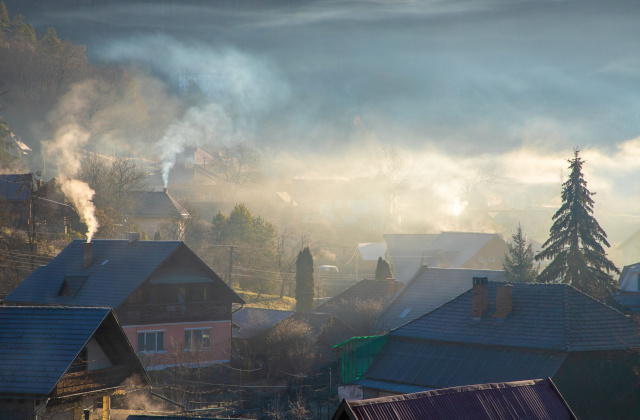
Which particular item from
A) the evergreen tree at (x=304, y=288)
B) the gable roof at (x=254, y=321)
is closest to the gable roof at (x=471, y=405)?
the gable roof at (x=254, y=321)

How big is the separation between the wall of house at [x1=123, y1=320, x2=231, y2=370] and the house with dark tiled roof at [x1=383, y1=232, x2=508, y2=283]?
24.7 metres

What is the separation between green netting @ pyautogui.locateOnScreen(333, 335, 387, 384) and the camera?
2892 cm

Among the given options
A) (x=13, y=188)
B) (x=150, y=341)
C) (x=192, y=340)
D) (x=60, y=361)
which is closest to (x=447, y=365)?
(x=192, y=340)

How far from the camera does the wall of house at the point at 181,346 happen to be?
113ft

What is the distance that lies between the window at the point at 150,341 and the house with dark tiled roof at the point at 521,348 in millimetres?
11444

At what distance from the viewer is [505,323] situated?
94.1 feet

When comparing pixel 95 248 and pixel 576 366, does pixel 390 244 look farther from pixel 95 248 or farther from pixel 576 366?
pixel 576 366

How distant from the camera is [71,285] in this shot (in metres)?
36.0

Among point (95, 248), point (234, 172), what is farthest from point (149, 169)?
point (95, 248)

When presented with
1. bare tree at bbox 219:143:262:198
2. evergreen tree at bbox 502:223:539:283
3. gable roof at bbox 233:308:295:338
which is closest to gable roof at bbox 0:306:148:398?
gable roof at bbox 233:308:295:338

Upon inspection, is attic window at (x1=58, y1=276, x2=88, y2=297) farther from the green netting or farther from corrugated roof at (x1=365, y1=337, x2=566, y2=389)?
corrugated roof at (x1=365, y1=337, x2=566, y2=389)

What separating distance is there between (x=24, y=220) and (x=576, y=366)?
40.7m

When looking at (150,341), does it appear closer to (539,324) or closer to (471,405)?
(539,324)

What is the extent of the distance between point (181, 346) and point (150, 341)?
1.54m
